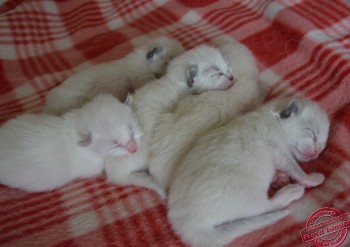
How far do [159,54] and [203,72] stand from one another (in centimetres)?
37

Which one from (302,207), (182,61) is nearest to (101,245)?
(302,207)

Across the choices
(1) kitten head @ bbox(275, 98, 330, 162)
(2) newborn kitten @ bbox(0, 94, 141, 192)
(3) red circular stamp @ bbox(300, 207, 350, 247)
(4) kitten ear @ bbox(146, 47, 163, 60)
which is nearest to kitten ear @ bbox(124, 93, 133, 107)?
(2) newborn kitten @ bbox(0, 94, 141, 192)

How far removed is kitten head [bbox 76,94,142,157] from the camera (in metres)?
1.70

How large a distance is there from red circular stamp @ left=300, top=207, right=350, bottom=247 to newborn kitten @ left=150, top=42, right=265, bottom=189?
58 centimetres

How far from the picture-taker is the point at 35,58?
271 cm

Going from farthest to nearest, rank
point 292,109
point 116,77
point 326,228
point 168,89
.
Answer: point 116,77 < point 168,89 < point 292,109 < point 326,228

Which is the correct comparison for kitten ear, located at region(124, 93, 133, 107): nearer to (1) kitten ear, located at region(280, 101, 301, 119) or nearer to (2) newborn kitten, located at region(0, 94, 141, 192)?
(2) newborn kitten, located at region(0, 94, 141, 192)

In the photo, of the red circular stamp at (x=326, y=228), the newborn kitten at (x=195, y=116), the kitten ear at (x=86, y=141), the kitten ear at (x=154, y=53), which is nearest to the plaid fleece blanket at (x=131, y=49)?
A: the red circular stamp at (x=326, y=228)

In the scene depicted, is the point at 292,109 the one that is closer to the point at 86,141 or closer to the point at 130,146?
the point at 130,146

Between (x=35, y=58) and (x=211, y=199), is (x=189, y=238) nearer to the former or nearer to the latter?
(x=211, y=199)

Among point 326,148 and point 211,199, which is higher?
point 211,199

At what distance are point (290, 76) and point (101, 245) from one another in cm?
129

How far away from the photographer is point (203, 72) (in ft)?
6.71

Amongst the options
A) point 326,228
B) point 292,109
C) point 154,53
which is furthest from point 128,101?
point 326,228
